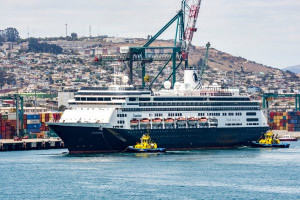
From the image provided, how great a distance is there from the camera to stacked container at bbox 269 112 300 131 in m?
147

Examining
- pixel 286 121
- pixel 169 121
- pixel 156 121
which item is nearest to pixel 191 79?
pixel 169 121

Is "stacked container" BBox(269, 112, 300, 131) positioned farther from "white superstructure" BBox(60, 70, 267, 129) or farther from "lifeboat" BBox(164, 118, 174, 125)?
"lifeboat" BBox(164, 118, 174, 125)

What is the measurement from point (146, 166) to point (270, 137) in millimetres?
31281

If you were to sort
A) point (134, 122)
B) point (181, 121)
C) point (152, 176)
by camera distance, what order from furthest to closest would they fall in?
point (181, 121), point (134, 122), point (152, 176)

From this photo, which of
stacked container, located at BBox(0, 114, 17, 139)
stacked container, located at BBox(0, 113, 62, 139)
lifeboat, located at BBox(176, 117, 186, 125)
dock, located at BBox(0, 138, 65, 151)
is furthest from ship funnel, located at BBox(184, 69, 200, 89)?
stacked container, located at BBox(0, 114, 17, 139)

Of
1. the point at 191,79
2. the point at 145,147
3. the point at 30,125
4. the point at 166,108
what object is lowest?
the point at 145,147

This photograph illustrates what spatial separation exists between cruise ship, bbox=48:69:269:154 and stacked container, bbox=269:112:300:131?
44591 millimetres

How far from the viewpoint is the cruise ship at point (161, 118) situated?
87.8 meters

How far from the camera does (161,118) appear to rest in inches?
3679

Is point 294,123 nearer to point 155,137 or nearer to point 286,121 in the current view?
point 286,121

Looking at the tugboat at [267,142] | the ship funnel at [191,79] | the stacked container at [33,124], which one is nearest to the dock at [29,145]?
the stacked container at [33,124]

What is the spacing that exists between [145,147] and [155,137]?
2.86 meters

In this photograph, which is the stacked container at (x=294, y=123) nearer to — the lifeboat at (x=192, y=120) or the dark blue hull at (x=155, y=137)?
the dark blue hull at (x=155, y=137)

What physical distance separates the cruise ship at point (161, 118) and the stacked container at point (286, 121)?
44.6 m
